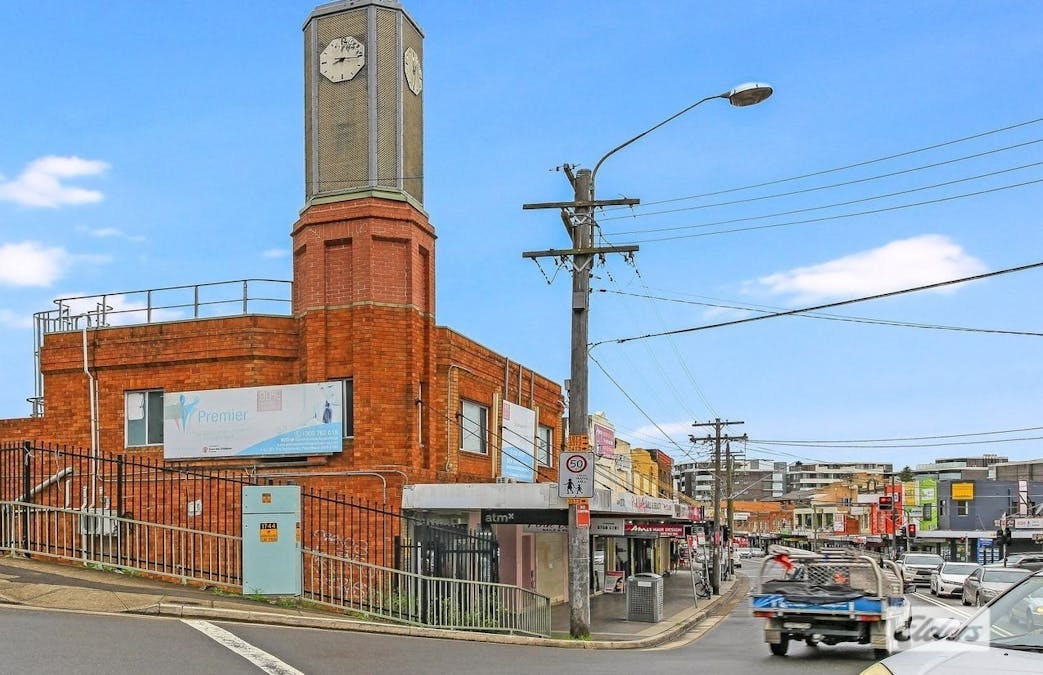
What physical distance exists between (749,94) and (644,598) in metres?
13.2

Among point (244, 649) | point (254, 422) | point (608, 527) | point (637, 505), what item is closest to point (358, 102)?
point (254, 422)

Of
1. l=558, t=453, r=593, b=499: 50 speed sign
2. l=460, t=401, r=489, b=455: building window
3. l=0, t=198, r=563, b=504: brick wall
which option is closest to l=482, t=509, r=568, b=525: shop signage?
l=0, t=198, r=563, b=504: brick wall

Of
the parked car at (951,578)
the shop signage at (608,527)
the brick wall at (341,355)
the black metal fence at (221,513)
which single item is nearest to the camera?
the black metal fence at (221,513)

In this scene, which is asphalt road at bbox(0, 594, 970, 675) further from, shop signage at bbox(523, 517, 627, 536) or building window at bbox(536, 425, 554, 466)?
building window at bbox(536, 425, 554, 466)

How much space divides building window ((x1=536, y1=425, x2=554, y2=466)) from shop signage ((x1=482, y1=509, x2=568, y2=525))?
354 inches

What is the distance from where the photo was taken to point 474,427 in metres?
27.9

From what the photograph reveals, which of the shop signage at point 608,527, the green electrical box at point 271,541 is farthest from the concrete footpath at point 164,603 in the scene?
the shop signage at point 608,527

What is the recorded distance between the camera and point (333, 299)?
23984mm

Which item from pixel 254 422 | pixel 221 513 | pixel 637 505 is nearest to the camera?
pixel 221 513

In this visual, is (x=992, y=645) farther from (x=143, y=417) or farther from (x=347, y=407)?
(x=143, y=417)

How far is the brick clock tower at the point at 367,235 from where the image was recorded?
23594mm

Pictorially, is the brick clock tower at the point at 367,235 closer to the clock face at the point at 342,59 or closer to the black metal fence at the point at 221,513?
the clock face at the point at 342,59

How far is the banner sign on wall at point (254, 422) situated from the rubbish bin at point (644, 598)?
25.1 feet

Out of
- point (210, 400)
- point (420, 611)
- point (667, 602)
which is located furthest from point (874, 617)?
point (667, 602)
